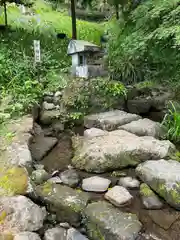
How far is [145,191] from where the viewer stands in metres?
3.21

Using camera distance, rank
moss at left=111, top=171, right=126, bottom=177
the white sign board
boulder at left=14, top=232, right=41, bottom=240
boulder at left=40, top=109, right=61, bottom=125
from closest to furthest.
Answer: boulder at left=14, top=232, right=41, bottom=240
moss at left=111, top=171, right=126, bottom=177
boulder at left=40, top=109, right=61, bottom=125
the white sign board

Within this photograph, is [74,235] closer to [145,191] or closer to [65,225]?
[65,225]

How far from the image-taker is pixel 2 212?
98.8 inches

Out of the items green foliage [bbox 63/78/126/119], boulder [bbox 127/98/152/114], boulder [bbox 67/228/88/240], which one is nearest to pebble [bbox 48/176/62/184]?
boulder [bbox 67/228/88/240]

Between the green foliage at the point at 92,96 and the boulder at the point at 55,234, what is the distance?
294cm

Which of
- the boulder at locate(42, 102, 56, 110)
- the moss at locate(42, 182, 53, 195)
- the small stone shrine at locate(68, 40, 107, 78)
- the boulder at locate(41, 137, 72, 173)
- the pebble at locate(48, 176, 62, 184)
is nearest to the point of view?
the moss at locate(42, 182, 53, 195)

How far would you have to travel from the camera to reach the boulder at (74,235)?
2553 mm

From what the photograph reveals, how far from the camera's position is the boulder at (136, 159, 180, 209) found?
2.96 m

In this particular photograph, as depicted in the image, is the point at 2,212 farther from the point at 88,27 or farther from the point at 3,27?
the point at 88,27

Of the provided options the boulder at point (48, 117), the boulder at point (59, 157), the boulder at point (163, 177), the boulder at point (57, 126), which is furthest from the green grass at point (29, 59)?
the boulder at point (163, 177)

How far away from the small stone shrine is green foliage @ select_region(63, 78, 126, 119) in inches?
18.9

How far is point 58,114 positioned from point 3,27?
5684 millimetres

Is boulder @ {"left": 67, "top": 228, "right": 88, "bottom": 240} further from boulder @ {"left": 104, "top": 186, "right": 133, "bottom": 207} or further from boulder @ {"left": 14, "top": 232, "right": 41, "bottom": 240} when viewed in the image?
boulder @ {"left": 104, "top": 186, "right": 133, "bottom": 207}

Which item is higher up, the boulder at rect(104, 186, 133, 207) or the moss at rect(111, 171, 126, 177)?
the moss at rect(111, 171, 126, 177)
